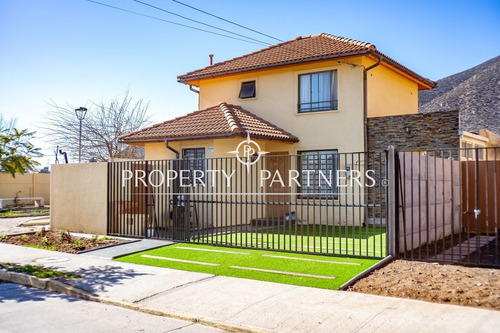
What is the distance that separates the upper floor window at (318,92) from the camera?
16234 mm

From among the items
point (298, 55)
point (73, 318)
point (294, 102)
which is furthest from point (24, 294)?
point (298, 55)

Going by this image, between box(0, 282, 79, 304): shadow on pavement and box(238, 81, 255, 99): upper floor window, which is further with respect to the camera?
box(238, 81, 255, 99): upper floor window

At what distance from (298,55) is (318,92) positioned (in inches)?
60.9

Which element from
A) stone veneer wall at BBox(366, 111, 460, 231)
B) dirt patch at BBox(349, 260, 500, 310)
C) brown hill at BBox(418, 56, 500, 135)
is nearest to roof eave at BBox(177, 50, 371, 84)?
stone veneer wall at BBox(366, 111, 460, 231)

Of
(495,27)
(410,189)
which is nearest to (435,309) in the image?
(410,189)

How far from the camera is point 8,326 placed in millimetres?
5645

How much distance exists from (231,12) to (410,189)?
27.1 feet

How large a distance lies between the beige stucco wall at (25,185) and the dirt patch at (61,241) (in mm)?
19260

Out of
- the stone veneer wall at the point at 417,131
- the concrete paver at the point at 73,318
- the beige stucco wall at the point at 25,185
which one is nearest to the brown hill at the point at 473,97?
the stone veneer wall at the point at 417,131

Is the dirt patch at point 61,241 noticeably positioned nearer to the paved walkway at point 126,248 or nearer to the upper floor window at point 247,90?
the paved walkway at point 126,248

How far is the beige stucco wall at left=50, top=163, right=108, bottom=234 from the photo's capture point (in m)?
13.6

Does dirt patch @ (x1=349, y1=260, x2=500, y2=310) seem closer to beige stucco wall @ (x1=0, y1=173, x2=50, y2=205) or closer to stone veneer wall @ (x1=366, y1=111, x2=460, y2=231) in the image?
stone veneer wall @ (x1=366, y1=111, x2=460, y2=231)

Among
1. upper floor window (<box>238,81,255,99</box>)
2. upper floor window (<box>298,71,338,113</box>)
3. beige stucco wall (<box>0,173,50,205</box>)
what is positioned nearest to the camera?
upper floor window (<box>298,71,338,113</box>)

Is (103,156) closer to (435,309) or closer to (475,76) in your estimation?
(435,309)
